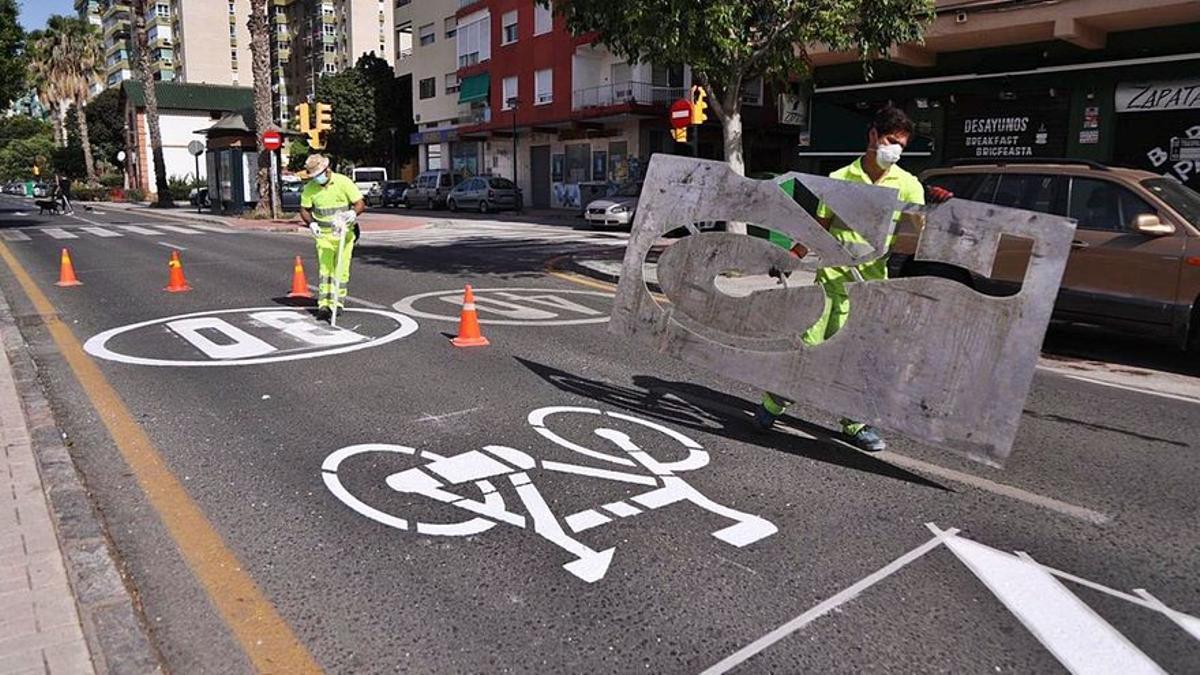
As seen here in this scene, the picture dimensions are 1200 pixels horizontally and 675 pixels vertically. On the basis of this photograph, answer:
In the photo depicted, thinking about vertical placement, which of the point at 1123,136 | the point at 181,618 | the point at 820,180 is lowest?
the point at 181,618

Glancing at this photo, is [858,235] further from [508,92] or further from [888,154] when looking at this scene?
[508,92]

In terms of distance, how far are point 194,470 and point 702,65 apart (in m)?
9.06

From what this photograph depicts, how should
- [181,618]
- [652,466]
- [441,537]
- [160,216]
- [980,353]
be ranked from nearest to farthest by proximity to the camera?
[181,618] → [441,537] → [980,353] → [652,466] → [160,216]

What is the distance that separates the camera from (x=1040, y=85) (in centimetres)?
1691

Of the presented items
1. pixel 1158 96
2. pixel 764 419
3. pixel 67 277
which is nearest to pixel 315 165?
pixel 764 419

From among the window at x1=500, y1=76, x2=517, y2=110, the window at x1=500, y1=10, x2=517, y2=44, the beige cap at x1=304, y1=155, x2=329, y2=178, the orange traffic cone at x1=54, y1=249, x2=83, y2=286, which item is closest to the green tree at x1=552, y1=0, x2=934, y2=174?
the beige cap at x1=304, y1=155, x2=329, y2=178

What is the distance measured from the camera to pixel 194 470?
4691 millimetres

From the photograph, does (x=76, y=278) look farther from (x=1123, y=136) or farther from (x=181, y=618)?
(x=1123, y=136)

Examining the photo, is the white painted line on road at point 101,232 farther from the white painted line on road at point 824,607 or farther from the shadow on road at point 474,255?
the white painted line on road at point 824,607

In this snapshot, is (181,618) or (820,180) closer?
(181,618)

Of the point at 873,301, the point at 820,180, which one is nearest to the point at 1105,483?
the point at 873,301

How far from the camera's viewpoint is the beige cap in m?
8.80

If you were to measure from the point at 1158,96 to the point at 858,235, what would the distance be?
14.0 meters

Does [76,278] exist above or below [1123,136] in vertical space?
below
